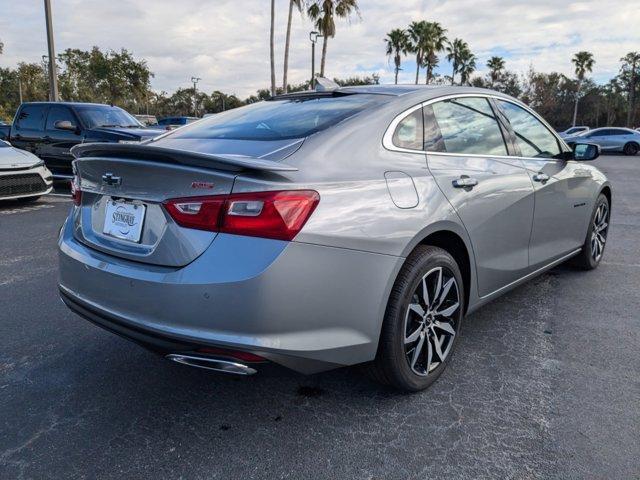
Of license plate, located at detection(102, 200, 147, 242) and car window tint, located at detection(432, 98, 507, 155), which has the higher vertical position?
car window tint, located at detection(432, 98, 507, 155)

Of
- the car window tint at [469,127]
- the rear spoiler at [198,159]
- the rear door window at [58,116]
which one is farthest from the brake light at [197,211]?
the rear door window at [58,116]

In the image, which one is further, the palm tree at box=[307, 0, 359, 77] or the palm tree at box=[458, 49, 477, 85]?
the palm tree at box=[458, 49, 477, 85]

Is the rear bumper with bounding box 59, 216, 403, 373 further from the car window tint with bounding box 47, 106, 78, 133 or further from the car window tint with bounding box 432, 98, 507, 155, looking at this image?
the car window tint with bounding box 47, 106, 78, 133

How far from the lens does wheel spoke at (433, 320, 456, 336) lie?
2.80 metres

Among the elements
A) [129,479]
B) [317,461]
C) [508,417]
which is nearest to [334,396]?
[317,461]

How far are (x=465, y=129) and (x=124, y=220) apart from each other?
6.66 ft

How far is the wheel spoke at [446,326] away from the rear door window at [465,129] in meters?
0.94

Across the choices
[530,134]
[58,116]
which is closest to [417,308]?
[530,134]

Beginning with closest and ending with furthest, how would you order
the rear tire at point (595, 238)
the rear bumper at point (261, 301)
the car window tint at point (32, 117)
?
the rear bumper at point (261, 301) < the rear tire at point (595, 238) < the car window tint at point (32, 117)

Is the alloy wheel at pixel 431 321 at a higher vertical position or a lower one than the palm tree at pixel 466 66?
lower

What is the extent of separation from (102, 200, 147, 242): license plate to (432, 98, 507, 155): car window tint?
5.50 ft

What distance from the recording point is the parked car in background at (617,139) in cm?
2662

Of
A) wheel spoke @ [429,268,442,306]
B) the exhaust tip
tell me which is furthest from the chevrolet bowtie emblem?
wheel spoke @ [429,268,442,306]

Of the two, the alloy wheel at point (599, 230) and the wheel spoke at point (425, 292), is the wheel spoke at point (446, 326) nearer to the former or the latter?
the wheel spoke at point (425, 292)
